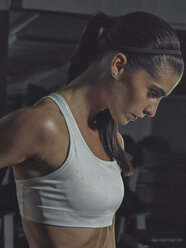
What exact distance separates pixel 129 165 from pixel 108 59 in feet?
0.97

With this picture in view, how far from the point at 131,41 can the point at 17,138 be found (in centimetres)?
31

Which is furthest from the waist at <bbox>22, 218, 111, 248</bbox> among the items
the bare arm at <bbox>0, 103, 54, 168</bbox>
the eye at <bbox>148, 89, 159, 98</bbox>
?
the eye at <bbox>148, 89, 159, 98</bbox>

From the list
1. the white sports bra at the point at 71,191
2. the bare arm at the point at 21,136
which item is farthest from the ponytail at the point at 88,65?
the bare arm at the point at 21,136

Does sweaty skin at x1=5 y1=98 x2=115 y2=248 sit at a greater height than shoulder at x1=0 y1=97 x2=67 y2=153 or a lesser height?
lesser

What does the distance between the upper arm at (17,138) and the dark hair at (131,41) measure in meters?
0.23

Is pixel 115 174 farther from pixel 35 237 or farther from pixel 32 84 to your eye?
pixel 32 84

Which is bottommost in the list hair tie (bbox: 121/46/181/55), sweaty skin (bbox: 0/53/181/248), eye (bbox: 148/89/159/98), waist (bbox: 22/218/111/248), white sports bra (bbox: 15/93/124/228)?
waist (bbox: 22/218/111/248)

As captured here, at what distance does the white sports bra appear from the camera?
94cm

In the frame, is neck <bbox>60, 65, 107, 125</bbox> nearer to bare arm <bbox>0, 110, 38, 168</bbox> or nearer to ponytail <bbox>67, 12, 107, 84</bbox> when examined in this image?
ponytail <bbox>67, 12, 107, 84</bbox>

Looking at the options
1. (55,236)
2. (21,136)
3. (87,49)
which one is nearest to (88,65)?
(87,49)

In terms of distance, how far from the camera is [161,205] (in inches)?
138

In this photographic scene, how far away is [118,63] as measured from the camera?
3.22 feet

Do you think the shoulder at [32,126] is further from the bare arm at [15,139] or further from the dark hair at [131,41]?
the dark hair at [131,41]

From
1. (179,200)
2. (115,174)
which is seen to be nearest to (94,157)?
(115,174)
